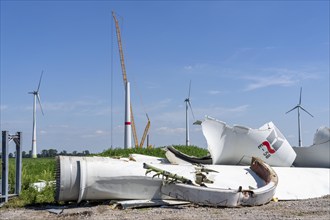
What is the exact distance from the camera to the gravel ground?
8.94 m

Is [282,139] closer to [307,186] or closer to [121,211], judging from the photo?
[307,186]

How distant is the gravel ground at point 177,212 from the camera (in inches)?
352

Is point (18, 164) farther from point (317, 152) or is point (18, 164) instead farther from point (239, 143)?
point (317, 152)

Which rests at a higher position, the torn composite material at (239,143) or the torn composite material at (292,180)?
the torn composite material at (239,143)

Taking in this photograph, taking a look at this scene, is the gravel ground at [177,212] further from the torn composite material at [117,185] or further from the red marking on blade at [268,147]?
the red marking on blade at [268,147]

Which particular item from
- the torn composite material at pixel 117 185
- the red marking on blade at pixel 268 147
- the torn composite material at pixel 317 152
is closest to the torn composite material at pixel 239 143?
the red marking on blade at pixel 268 147

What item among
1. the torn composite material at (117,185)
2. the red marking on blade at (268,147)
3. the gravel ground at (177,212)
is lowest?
the gravel ground at (177,212)

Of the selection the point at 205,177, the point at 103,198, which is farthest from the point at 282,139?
the point at 103,198

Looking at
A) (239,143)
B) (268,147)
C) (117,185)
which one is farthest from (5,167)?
(268,147)

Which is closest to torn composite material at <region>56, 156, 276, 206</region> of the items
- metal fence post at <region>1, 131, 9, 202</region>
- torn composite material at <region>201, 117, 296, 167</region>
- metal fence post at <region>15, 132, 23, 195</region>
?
metal fence post at <region>1, 131, 9, 202</region>

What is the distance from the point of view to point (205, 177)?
11227 millimetres

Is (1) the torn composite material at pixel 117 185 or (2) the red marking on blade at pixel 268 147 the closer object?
(1) the torn composite material at pixel 117 185

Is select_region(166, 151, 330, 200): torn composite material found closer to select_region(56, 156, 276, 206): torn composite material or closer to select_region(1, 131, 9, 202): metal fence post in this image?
select_region(56, 156, 276, 206): torn composite material

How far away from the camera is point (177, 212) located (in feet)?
31.1
